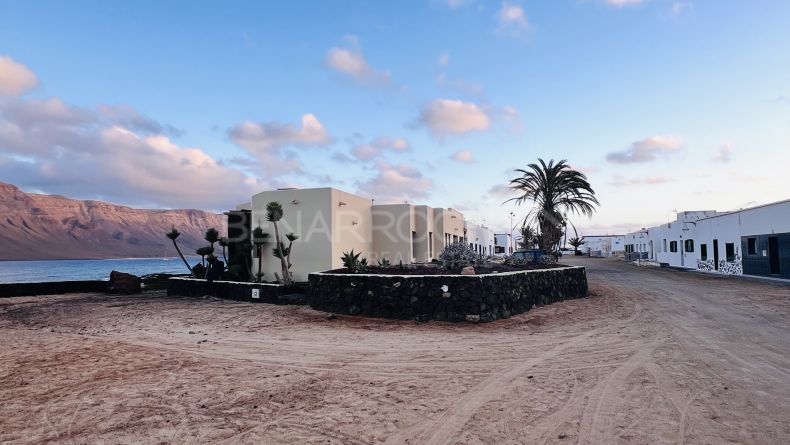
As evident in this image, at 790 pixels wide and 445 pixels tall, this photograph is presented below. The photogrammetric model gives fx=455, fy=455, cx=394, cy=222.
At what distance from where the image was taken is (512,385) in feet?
19.8

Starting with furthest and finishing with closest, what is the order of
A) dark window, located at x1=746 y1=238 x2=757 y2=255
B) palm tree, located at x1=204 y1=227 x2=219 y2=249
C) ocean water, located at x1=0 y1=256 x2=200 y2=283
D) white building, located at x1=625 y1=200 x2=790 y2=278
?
1. ocean water, located at x1=0 y1=256 x2=200 y2=283
2. dark window, located at x1=746 y1=238 x2=757 y2=255
3. white building, located at x1=625 y1=200 x2=790 y2=278
4. palm tree, located at x1=204 y1=227 x2=219 y2=249

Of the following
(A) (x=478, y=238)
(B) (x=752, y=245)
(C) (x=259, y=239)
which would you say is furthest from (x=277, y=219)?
(A) (x=478, y=238)

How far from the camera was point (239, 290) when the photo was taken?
679 inches

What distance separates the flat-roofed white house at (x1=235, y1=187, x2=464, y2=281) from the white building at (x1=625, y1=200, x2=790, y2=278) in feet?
60.9

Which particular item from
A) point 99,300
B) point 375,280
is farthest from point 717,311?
point 99,300

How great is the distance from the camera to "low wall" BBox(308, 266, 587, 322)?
11.1 m

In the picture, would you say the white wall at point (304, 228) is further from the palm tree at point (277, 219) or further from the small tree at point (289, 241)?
the palm tree at point (277, 219)

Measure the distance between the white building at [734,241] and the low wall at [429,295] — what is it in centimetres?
1755

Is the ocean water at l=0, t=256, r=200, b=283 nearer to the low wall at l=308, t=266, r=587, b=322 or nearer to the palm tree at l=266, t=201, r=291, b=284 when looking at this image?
the palm tree at l=266, t=201, r=291, b=284

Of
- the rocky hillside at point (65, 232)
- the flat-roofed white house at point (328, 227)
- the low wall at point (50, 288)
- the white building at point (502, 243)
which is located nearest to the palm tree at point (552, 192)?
the flat-roofed white house at point (328, 227)

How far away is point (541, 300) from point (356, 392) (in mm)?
9621

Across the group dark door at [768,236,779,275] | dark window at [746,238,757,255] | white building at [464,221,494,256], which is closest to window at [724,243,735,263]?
dark window at [746,238,757,255]

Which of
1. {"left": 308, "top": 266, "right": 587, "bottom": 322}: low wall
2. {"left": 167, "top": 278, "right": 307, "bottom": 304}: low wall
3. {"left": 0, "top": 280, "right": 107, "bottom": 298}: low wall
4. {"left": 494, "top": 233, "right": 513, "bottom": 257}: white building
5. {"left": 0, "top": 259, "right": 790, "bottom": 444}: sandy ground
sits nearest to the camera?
{"left": 0, "top": 259, "right": 790, "bottom": 444}: sandy ground

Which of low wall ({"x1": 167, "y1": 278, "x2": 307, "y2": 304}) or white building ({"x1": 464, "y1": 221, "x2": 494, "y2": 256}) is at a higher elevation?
white building ({"x1": 464, "y1": 221, "x2": 494, "y2": 256})
